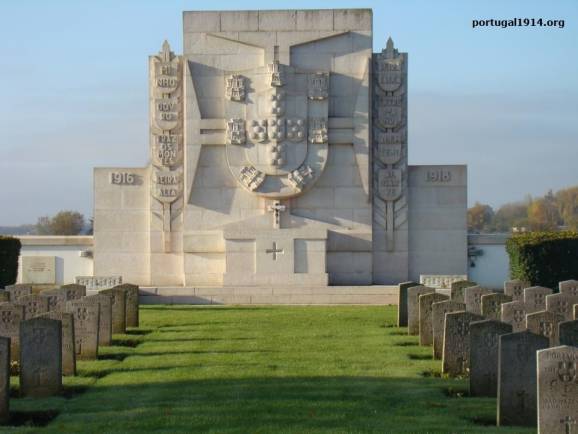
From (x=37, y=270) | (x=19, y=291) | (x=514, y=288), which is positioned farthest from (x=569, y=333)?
(x=37, y=270)

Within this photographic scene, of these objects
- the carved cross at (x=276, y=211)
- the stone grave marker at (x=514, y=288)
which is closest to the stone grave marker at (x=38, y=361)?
the stone grave marker at (x=514, y=288)

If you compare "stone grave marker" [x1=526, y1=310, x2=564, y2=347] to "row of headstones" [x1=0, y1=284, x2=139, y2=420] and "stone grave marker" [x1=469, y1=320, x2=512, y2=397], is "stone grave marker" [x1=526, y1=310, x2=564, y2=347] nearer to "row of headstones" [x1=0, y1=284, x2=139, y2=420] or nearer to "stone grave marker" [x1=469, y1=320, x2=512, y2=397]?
"stone grave marker" [x1=469, y1=320, x2=512, y2=397]

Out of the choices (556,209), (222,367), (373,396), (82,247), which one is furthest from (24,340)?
(556,209)

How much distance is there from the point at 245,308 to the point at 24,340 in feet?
46.2

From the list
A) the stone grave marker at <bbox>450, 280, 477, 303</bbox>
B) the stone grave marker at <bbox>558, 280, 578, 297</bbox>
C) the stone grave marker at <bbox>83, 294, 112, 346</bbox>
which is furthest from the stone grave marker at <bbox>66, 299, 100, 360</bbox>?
the stone grave marker at <bbox>558, 280, 578, 297</bbox>

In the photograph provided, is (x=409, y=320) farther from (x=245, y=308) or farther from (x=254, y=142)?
(x=254, y=142)

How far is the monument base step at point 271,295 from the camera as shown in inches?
1230

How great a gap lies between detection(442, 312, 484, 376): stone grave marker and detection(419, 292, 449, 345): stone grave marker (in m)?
3.90

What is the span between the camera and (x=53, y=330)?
1546 cm

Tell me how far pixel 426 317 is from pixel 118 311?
5.95 metres

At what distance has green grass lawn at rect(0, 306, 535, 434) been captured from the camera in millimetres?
13125

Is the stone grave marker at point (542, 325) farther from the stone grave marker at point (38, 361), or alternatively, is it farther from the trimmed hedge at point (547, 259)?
the trimmed hedge at point (547, 259)

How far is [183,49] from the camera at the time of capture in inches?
1320

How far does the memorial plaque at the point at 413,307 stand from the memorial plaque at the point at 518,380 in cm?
946
